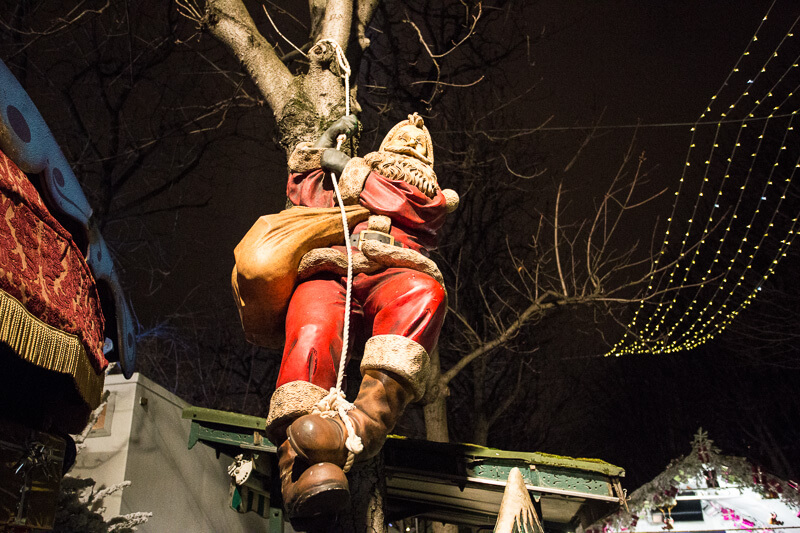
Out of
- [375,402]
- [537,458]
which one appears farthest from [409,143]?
[537,458]

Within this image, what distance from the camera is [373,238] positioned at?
2979 millimetres

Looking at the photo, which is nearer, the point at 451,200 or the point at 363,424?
the point at 363,424

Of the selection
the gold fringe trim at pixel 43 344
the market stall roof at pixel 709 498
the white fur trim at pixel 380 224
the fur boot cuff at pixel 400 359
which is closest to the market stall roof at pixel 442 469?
the gold fringe trim at pixel 43 344

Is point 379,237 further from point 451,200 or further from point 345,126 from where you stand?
point 345,126

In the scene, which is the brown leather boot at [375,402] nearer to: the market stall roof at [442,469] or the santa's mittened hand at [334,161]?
the santa's mittened hand at [334,161]

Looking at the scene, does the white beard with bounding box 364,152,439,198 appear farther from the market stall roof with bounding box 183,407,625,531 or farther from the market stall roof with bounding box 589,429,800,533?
the market stall roof with bounding box 589,429,800,533

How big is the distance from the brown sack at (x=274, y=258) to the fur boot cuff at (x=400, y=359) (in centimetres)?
56

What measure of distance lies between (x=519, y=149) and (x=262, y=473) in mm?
8002

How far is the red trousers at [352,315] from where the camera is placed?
2.58 meters

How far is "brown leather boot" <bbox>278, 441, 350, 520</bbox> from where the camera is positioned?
2.08m

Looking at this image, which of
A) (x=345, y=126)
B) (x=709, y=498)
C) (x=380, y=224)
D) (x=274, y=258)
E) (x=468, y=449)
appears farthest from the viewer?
(x=709, y=498)

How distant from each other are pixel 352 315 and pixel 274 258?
1.40ft

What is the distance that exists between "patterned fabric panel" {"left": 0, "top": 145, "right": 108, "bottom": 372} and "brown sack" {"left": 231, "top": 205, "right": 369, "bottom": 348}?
77 centimetres

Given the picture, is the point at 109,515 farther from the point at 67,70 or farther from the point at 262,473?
the point at 67,70
